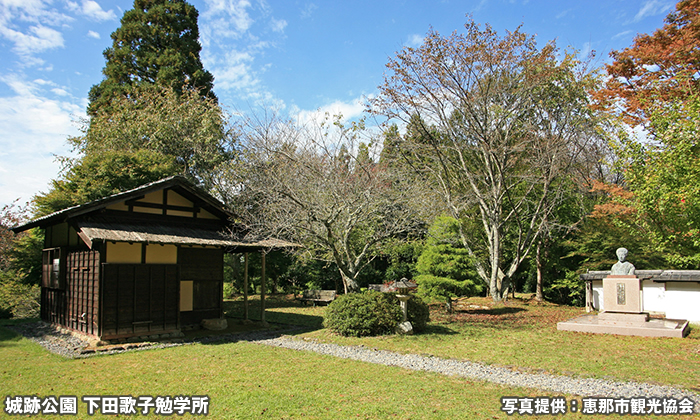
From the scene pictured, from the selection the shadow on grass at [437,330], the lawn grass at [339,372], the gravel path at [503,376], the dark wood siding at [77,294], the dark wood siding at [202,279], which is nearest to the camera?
the lawn grass at [339,372]

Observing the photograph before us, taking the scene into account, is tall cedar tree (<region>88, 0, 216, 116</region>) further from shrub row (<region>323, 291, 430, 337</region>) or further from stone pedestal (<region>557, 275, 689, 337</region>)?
stone pedestal (<region>557, 275, 689, 337</region>)

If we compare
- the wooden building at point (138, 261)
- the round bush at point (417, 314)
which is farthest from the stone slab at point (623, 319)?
the wooden building at point (138, 261)

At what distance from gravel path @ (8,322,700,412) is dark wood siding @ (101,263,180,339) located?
0.82 meters

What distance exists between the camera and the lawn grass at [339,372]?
6.00 meters

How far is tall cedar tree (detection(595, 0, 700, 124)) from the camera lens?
16672 millimetres

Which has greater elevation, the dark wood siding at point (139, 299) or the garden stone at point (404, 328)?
the dark wood siding at point (139, 299)

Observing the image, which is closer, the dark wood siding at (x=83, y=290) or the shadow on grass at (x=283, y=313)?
the dark wood siding at (x=83, y=290)

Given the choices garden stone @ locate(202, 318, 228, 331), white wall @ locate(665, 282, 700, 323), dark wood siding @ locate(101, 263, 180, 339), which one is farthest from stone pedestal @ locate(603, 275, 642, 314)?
dark wood siding @ locate(101, 263, 180, 339)

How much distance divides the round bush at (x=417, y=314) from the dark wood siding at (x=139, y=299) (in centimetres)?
695

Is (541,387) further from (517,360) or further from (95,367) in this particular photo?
(95,367)

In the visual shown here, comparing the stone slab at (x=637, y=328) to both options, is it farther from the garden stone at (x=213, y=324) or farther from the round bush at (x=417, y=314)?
the garden stone at (x=213, y=324)

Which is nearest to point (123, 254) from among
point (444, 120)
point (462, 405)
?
point (462, 405)

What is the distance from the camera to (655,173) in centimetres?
1388

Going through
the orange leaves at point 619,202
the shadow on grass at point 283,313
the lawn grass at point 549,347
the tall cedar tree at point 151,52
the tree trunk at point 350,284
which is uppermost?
the tall cedar tree at point 151,52
